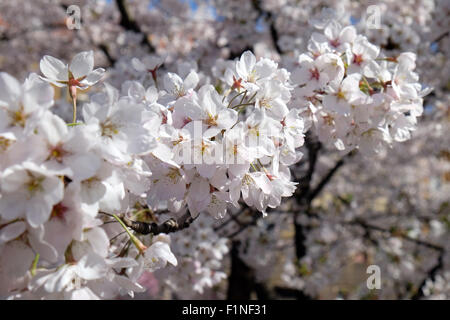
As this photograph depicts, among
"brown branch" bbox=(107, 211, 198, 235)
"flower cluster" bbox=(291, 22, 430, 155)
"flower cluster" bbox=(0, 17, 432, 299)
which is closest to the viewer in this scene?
"flower cluster" bbox=(0, 17, 432, 299)

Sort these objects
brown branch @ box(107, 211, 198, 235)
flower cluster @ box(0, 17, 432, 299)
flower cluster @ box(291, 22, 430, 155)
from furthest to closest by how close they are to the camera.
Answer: flower cluster @ box(291, 22, 430, 155), brown branch @ box(107, 211, 198, 235), flower cluster @ box(0, 17, 432, 299)

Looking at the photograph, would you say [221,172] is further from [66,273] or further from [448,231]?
[448,231]

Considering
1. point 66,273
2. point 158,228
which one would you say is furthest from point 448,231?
point 66,273

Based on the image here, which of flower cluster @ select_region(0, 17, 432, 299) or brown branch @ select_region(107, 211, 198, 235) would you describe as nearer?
flower cluster @ select_region(0, 17, 432, 299)

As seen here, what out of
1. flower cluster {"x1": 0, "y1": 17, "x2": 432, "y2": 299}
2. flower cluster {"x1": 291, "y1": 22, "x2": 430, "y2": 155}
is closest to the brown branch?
flower cluster {"x1": 0, "y1": 17, "x2": 432, "y2": 299}

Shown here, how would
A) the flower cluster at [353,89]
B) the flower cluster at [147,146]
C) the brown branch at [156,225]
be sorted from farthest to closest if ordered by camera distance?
the flower cluster at [353,89] < the brown branch at [156,225] < the flower cluster at [147,146]

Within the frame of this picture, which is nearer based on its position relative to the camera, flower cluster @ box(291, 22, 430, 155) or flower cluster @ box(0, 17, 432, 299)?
flower cluster @ box(0, 17, 432, 299)

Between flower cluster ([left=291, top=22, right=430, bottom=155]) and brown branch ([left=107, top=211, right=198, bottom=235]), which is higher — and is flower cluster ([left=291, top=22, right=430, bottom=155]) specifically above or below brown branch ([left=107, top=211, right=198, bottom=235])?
above

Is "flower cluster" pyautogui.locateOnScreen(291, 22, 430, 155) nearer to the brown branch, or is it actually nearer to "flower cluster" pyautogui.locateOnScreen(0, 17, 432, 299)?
"flower cluster" pyautogui.locateOnScreen(0, 17, 432, 299)

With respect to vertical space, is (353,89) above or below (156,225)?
above

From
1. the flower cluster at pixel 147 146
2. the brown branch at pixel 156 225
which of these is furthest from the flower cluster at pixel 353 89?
the brown branch at pixel 156 225

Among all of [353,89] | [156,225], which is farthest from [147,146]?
[353,89]

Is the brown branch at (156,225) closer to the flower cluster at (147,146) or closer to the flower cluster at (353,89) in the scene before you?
the flower cluster at (147,146)

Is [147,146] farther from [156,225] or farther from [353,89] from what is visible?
[353,89]
